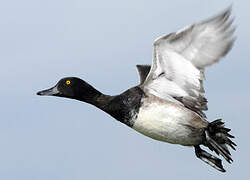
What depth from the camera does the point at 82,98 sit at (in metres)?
12.3

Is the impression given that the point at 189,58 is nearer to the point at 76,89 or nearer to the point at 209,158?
the point at 209,158

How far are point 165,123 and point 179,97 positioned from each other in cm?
73

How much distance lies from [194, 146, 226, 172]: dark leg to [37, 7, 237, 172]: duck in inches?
12.0

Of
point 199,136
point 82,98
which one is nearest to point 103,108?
point 82,98

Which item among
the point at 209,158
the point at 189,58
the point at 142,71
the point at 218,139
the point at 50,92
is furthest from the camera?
the point at 142,71

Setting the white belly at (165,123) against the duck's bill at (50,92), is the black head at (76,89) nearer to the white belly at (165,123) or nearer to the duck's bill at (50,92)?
the duck's bill at (50,92)

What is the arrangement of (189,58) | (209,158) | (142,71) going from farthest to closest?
(142,71), (209,158), (189,58)

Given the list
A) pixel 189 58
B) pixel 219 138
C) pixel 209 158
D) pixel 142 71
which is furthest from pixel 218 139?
pixel 142 71

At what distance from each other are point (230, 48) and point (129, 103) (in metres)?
2.00

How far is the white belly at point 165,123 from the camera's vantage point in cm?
1118

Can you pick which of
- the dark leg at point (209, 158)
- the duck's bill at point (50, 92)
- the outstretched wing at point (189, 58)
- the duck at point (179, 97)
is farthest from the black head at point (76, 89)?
the dark leg at point (209, 158)

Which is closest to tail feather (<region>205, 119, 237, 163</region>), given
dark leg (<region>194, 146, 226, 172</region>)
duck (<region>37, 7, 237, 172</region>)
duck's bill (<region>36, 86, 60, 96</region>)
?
duck (<region>37, 7, 237, 172</region>)

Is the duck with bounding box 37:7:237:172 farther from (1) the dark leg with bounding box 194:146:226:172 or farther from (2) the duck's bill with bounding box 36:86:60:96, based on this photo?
(2) the duck's bill with bounding box 36:86:60:96

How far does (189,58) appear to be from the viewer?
11.1 m
